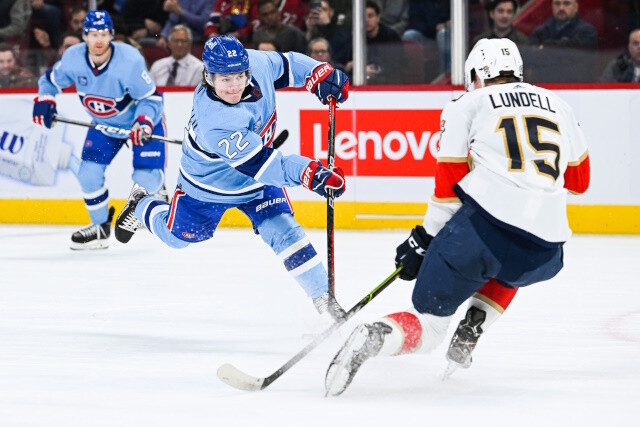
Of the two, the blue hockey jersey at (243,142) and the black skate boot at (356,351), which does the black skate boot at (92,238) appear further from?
the black skate boot at (356,351)

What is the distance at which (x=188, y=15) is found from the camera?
773 centimetres

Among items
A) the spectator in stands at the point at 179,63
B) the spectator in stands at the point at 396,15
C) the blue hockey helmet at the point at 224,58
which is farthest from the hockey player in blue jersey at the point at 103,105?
the blue hockey helmet at the point at 224,58

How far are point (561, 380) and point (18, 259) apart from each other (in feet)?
11.7

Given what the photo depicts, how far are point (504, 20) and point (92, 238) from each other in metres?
2.60

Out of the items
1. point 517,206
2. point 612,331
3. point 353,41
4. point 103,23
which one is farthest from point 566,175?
point 353,41

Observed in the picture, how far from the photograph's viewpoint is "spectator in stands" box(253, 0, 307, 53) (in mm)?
7457

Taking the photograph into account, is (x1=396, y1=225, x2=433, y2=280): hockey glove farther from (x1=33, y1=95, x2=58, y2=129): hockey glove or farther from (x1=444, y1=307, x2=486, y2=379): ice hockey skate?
(x1=33, y1=95, x2=58, y2=129): hockey glove

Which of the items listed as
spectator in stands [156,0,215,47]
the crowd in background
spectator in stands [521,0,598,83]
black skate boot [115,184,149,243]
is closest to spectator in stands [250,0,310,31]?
the crowd in background

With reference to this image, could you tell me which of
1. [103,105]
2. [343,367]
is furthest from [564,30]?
[343,367]

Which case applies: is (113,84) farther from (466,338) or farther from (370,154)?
(466,338)

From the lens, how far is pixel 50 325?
4.36 meters

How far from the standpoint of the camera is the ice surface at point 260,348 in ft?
9.83

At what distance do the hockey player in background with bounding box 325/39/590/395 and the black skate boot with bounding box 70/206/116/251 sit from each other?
11.8ft

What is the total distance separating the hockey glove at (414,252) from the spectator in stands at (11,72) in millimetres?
5097
